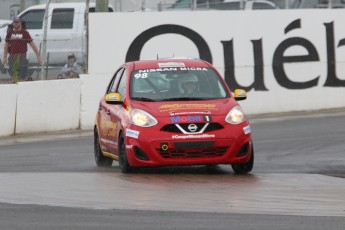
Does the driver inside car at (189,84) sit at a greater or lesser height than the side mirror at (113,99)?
greater

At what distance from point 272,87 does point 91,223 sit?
16331 mm

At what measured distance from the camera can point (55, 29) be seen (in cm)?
2911

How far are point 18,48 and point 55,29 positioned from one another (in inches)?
185

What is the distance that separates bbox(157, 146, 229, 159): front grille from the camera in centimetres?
1379

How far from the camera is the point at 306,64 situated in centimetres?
2616

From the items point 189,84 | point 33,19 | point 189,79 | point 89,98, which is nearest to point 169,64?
point 189,79

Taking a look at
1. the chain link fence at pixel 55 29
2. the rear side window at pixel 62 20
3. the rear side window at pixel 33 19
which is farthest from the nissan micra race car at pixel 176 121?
the rear side window at pixel 62 20

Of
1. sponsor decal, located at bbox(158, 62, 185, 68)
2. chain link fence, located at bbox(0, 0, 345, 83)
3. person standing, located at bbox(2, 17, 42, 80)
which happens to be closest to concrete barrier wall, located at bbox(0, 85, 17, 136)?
chain link fence, located at bbox(0, 0, 345, 83)

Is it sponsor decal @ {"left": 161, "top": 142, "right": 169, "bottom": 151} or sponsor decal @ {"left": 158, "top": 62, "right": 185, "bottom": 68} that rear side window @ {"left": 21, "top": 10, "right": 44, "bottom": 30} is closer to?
sponsor decal @ {"left": 158, "top": 62, "right": 185, "bottom": 68}

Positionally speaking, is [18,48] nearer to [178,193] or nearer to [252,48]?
[252,48]

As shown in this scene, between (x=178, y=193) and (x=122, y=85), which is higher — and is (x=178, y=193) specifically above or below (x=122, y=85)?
below

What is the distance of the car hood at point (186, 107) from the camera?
13987 mm

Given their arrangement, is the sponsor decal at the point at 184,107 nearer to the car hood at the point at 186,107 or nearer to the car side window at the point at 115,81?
the car hood at the point at 186,107

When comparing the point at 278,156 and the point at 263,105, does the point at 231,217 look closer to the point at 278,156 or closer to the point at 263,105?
the point at 278,156
